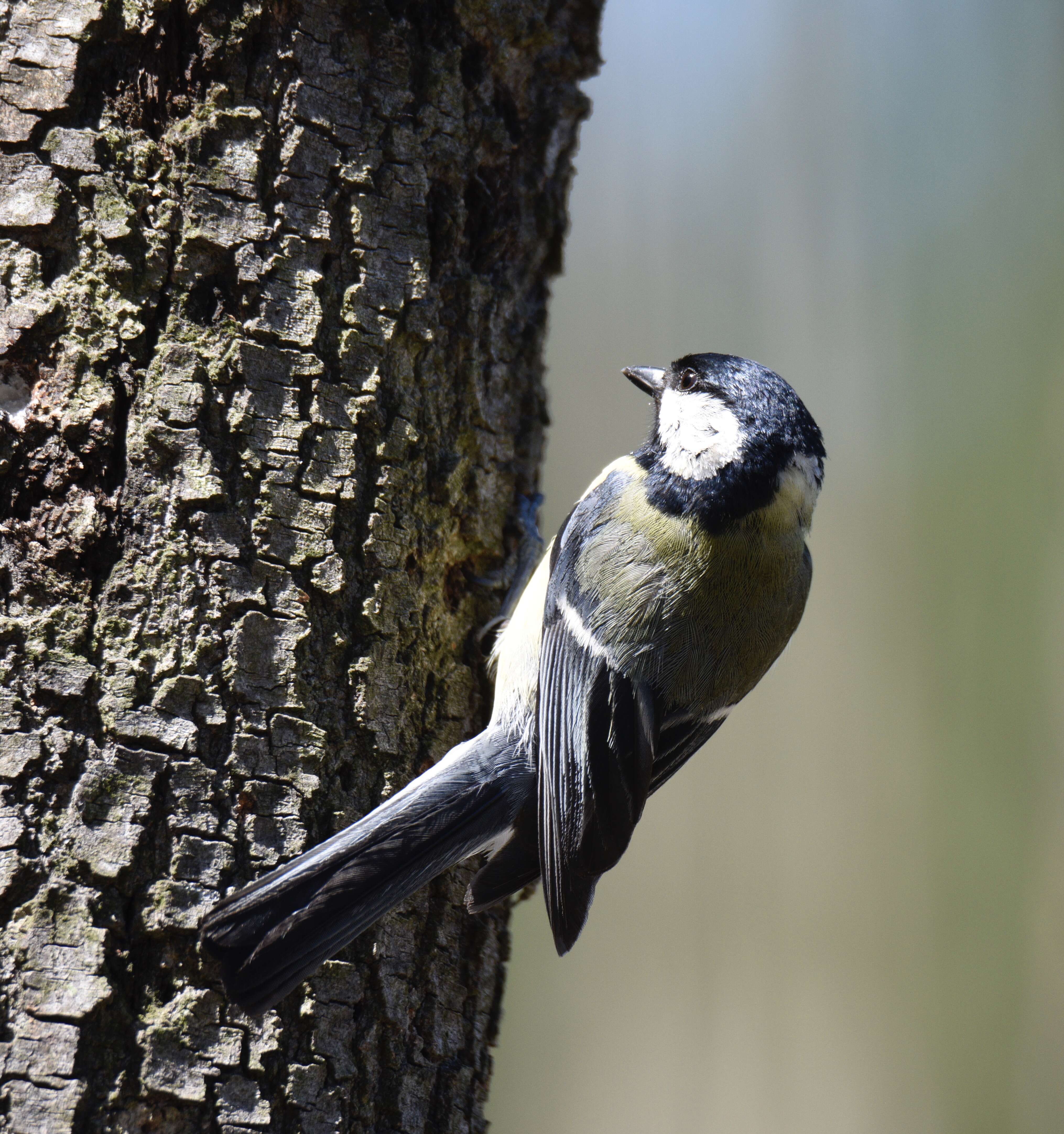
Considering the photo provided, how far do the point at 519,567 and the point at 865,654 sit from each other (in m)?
1.46

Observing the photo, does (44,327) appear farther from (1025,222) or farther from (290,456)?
(1025,222)

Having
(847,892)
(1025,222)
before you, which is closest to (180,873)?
(847,892)

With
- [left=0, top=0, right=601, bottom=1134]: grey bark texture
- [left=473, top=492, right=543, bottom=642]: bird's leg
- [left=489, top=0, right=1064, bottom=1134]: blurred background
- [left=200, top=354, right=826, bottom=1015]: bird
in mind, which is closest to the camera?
[left=0, top=0, right=601, bottom=1134]: grey bark texture

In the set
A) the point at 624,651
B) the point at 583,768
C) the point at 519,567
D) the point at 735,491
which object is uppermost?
the point at 735,491

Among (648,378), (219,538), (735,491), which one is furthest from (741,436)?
(219,538)

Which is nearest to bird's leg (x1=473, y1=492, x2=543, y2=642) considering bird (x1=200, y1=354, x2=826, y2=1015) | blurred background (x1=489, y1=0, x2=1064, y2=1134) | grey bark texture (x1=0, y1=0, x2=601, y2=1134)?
bird (x1=200, y1=354, x2=826, y2=1015)

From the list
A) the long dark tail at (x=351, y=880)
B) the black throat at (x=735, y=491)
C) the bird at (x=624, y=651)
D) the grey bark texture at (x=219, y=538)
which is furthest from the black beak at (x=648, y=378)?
the long dark tail at (x=351, y=880)

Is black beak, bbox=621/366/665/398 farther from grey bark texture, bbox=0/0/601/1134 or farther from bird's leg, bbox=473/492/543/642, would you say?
grey bark texture, bbox=0/0/601/1134

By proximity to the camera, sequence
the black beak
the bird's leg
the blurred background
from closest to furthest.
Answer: the bird's leg, the black beak, the blurred background

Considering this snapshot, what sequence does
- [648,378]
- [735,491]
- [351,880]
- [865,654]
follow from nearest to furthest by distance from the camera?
[351,880] < [735,491] < [648,378] < [865,654]

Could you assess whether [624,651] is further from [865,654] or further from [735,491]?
[865,654]

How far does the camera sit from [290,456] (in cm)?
110

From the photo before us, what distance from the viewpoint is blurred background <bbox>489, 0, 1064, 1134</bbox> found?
2363mm

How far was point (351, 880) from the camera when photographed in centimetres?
102
